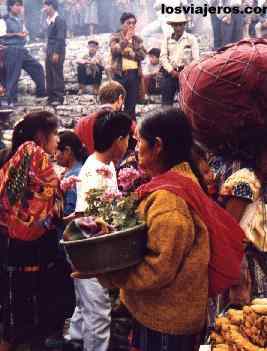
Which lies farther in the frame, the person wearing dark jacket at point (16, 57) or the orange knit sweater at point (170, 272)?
the person wearing dark jacket at point (16, 57)

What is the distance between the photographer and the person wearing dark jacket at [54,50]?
13266 millimetres

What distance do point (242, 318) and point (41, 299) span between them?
96.5 inches

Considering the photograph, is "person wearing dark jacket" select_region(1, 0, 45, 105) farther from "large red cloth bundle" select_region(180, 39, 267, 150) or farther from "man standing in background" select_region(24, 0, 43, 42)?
"large red cloth bundle" select_region(180, 39, 267, 150)

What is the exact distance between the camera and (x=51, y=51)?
13375mm

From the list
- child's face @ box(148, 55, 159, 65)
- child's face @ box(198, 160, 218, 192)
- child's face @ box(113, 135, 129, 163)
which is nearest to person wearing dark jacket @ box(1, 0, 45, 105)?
child's face @ box(148, 55, 159, 65)

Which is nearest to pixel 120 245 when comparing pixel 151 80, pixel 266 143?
pixel 266 143

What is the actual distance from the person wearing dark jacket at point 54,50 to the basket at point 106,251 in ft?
35.6

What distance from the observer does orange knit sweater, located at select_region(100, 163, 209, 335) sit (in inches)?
103

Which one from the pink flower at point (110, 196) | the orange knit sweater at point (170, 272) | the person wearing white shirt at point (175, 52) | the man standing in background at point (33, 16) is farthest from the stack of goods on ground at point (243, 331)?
the man standing in background at point (33, 16)

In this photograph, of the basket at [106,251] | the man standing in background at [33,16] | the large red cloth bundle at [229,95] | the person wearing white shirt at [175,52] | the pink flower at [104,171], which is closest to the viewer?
the basket at [106,251]

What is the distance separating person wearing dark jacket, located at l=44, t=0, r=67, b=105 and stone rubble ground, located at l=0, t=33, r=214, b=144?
0.53 feet

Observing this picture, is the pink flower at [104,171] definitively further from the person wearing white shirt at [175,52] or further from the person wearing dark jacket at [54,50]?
the person wearing dark jacket at [54,50]

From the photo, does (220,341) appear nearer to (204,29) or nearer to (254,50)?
(254,50)

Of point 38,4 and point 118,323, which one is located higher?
point 38,4
